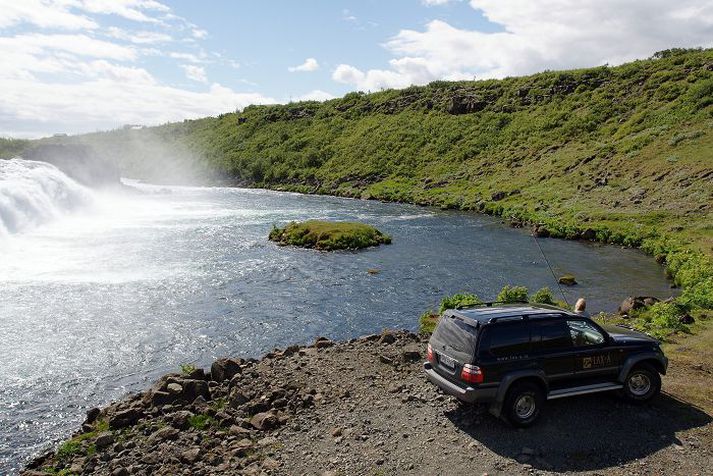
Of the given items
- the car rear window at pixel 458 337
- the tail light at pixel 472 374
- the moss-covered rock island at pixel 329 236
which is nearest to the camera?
the tail light at pixel 472 374

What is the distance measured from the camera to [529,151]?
76.7 metres

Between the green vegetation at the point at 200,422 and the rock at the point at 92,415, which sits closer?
the green vegetation at the point at 200,422

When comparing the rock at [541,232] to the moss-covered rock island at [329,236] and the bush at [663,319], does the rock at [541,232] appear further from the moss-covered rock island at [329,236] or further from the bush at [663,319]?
the bush at [663,319]

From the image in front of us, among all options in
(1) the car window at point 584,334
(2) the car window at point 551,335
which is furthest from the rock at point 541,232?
(2) the car window at point 551,335

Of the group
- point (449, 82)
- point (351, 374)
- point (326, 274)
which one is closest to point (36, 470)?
point (351, 374)

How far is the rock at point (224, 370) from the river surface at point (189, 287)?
9.70 ft

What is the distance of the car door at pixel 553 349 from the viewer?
12906 mm

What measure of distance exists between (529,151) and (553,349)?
67.7 m

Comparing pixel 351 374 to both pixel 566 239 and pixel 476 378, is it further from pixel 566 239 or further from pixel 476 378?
pixel 566 239

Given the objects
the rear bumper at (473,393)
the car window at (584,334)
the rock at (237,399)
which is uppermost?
the car window at (584,334)

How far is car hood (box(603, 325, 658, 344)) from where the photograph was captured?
13.7 meters

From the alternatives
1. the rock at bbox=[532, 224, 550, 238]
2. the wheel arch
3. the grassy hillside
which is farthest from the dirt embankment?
the rock at bbox=[532, 224, 550, 238]

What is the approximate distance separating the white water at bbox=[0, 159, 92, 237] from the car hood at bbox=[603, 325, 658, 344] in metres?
43.5

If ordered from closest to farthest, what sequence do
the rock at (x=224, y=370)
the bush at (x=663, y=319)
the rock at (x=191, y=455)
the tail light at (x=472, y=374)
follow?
the tail light at (x=472, y=374) < the rock at (x=191, y=455) < the rock at (x=224, y=370) < the bush at (x=663, y=319)
